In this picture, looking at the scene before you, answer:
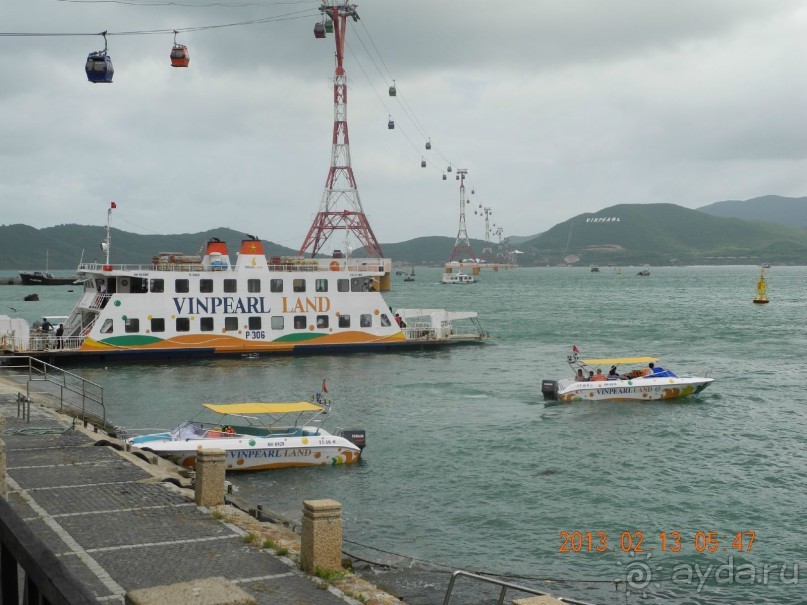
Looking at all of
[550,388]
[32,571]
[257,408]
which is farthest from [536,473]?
[32,571]

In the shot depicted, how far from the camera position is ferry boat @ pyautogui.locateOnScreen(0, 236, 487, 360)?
151 ft

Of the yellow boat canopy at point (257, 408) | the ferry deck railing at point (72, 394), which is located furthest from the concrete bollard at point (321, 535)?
the yellow boat canopy at point (257, 408)

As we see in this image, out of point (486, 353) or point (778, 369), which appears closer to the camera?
point (778, 369)

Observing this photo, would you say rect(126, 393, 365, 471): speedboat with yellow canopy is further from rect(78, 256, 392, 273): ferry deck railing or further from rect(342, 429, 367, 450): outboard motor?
rect(78, 256, 392, 273): ferry deck railing

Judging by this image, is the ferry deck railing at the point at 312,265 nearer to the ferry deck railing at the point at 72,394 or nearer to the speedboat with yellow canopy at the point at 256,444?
the ferry deck railing at the point at 72,394

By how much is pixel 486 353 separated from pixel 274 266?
15.8 m

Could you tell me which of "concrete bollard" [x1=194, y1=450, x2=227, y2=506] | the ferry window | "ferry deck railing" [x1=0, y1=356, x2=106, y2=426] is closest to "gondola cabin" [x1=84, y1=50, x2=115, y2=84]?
"ferry deck railing" [x1=0, y1=356, x2=106, y2=426]

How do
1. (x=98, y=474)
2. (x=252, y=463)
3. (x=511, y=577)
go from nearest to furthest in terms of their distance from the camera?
1. (x=511, y=577)
2. (x=98, y=474)
3. (x=252, y=463)

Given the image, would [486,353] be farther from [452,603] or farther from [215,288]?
[452,603]

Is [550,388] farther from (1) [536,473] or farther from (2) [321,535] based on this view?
(2) [321,535]

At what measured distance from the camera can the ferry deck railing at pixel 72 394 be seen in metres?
26.2

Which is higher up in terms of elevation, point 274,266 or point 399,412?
point 274,266

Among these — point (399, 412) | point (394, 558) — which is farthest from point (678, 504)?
point (399, 412)

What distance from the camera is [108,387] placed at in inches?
1558
